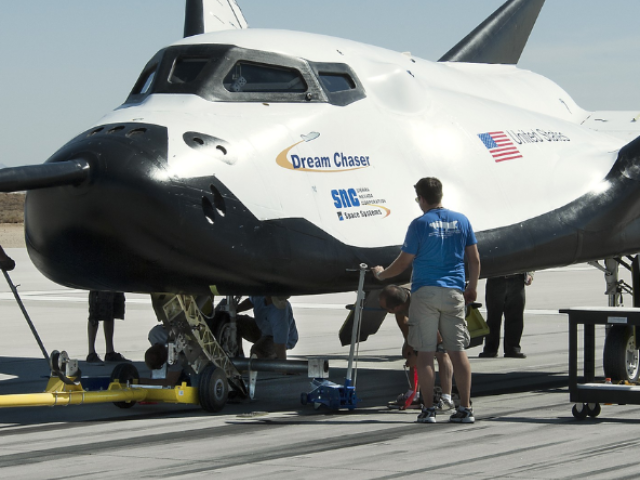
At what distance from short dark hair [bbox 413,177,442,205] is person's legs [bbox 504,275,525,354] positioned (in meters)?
6.77

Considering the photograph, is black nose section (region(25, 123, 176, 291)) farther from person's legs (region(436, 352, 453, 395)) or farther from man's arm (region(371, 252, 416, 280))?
person's legs (region(436, 352, 453, 395))

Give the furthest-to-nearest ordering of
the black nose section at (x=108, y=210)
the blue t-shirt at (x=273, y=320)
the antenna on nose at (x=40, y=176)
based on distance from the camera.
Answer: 1. the blue t-shirt at (x=273, y=320)
2. the black nose section at (x=108, y=210)
3. the antenna on nose at (x=40, y=176)

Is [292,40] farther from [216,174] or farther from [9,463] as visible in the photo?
[9,463]

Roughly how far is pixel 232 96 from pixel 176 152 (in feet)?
3.84

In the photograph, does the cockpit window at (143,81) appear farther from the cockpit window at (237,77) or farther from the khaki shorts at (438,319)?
the khaki shorts at (438,319)

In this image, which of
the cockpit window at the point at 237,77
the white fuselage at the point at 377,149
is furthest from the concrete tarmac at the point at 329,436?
the cockpit window at the point at 237,77

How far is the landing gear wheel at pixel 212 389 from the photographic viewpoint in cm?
970

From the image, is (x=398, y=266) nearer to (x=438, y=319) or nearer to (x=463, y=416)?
(x=438, y=319)

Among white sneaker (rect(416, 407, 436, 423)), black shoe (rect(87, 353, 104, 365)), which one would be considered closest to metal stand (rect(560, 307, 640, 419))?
white sneaker (rect(416, 407, 436, 423))

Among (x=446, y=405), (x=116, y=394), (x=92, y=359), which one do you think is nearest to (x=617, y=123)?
(x=446, y=405)

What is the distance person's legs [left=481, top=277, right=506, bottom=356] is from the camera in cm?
1592

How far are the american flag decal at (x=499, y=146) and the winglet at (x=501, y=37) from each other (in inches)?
192

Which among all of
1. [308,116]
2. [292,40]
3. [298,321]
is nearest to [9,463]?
[308,116]

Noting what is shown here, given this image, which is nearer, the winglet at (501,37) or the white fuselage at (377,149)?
the white fuselage at (377,149)
